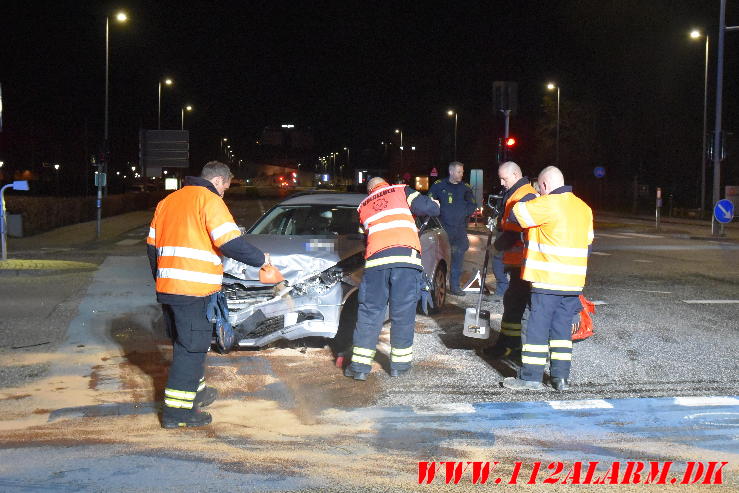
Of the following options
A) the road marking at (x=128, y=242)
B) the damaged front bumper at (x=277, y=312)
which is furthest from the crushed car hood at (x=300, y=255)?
the road marking at (x=128, y=242)

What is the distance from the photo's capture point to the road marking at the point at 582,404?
6.83 metres

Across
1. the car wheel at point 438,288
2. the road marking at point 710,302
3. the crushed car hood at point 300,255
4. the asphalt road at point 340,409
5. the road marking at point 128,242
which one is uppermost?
the crushed car hood at point 300,255

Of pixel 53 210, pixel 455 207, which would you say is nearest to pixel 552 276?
pixel 455 207

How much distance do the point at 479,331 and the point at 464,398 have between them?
146 cm

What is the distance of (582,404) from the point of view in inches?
273

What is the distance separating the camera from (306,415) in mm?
6559

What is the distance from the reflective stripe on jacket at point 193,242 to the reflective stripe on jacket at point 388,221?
186cm

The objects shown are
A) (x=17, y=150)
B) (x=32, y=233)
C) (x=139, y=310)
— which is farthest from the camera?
(x=17, y=150)

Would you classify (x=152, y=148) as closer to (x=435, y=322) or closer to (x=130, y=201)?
(x=130, y=201)

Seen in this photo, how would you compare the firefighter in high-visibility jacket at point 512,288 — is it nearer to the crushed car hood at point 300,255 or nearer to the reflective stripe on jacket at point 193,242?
the crushed car hood at point 300,255

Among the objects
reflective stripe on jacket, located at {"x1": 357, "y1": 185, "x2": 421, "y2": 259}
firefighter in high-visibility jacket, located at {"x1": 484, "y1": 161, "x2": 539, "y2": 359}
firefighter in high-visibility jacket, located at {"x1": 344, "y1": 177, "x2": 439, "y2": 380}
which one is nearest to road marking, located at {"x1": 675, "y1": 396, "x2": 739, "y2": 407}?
firefighter in high-visibility jacket, located at {"x1": 484, "y1": 161, "x2": 539, "y2": 359}

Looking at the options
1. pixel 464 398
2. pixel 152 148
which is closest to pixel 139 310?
pixel 464 398

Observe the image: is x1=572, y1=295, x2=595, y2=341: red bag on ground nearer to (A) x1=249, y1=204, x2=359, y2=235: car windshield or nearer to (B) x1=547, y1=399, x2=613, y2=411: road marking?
(B) x1=547, y1=399, x2=613, y2=411: road marking

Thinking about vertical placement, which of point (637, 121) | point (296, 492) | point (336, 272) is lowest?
point (296, 492)
